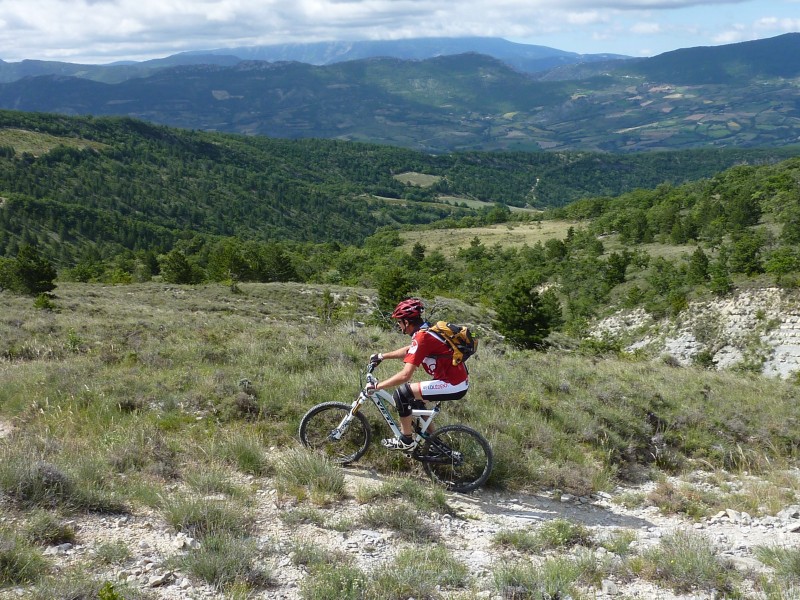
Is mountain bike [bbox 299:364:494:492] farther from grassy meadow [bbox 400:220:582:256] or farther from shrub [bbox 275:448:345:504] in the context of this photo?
grassy meadow [bbox 400:220:582:256]

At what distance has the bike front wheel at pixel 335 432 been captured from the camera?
20.7 ft

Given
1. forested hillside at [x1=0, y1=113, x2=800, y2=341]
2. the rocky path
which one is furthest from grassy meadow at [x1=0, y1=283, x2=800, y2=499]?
forested hillside at [x1=0, y1=113, x2=800, y2=341]

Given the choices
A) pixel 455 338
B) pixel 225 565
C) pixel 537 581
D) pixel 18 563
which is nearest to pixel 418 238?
pixel 455 338

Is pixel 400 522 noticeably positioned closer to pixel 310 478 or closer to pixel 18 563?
pixel 310 478

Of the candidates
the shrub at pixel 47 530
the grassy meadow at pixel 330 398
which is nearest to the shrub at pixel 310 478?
the grassy meadow at pixel 330 398

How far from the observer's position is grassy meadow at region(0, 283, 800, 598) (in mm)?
5098

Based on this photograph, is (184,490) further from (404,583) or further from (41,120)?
(41,120)

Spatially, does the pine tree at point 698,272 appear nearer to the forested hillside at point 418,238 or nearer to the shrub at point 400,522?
the forested hillside at point 418,238

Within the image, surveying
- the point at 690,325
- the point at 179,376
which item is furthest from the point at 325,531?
the point at 690,325

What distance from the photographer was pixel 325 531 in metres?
4.87

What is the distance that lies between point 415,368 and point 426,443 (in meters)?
0.93

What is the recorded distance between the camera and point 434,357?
5883 millimetres

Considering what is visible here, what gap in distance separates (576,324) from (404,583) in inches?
1349

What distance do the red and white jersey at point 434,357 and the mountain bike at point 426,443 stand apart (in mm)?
399
